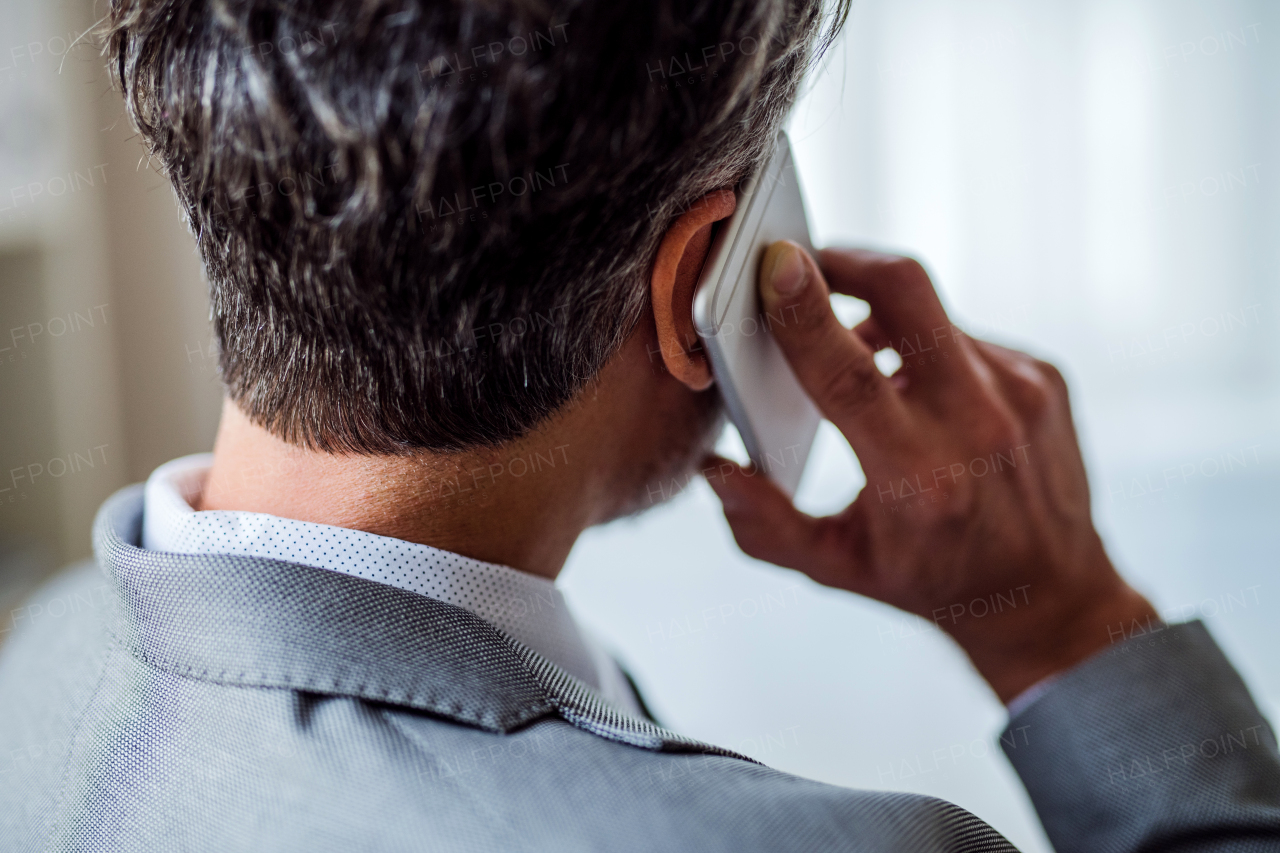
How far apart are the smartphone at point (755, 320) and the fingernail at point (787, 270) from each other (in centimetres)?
1

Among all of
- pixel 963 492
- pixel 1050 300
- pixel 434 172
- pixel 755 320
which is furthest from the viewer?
pixel 1050 300

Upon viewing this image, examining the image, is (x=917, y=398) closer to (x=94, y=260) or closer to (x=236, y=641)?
(x=236, y=641)

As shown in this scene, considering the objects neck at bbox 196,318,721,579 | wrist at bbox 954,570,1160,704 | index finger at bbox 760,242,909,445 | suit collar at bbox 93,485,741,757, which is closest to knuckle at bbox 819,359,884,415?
index finger at bbox 760,242,909,445

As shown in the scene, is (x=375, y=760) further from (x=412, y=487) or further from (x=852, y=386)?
(x=852, y=386)

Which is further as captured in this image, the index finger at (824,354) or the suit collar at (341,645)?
the index finger at (824,354)

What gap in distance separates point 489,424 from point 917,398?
41cm

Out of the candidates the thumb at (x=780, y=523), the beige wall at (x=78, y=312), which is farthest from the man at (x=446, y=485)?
the beige wall at (x=78, y=312)

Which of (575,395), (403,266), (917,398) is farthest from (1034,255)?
(403,266)

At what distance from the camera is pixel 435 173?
41 centimetres

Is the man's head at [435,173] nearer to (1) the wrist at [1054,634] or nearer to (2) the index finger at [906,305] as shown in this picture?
(2) the index finger at [906,305]

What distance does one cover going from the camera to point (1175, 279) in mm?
1606

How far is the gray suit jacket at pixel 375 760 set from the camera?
15.8 inches

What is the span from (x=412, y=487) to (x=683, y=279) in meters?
0.22

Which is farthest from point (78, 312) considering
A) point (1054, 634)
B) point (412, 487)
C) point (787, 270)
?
point (1054, 634)
